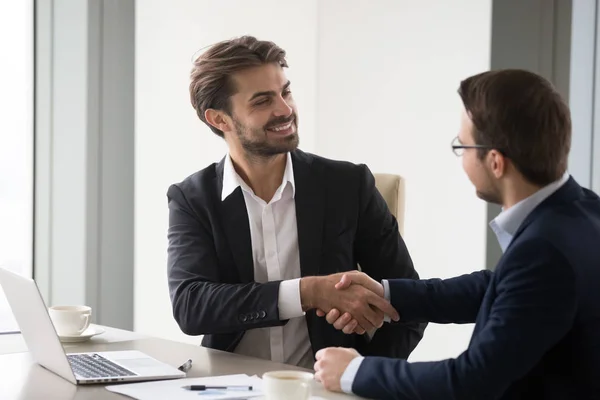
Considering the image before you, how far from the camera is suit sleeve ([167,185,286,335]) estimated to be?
2.07 m

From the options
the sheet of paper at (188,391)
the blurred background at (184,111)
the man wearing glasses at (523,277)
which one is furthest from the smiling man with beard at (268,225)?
the blurred background at (184,111)

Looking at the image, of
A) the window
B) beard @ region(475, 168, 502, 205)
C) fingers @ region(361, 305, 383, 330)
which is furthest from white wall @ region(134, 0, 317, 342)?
beard @ region(475, 168, 502, 205)

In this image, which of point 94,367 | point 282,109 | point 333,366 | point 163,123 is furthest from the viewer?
point 163,123

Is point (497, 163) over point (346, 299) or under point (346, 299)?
over

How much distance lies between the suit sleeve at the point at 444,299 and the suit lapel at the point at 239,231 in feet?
1.67

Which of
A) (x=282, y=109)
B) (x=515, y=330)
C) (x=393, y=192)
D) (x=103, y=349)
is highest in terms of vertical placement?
(x=282, y=109)

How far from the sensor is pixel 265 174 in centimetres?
246

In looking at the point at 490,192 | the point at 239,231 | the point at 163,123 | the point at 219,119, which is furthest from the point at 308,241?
the point at 163,123

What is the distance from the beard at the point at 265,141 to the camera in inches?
94.4

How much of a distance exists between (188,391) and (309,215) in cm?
87

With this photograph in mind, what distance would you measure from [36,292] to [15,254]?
6.56ft

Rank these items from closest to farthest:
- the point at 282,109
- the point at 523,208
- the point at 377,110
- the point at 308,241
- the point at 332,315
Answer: the point at 523,208 → the point at 332,315 → the point at 308,241 → the point at 282,109 → the point at 377,110

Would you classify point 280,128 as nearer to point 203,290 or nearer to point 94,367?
point 203,290

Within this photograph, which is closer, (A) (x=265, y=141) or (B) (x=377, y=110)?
(A) (x=265, y=141)
